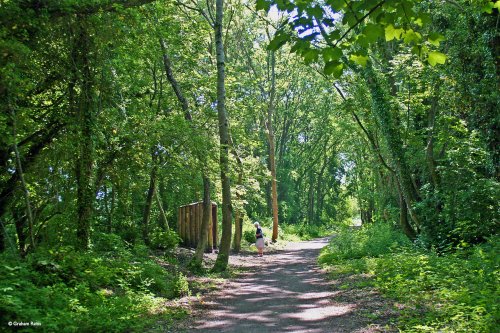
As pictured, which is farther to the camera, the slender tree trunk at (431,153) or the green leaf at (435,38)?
the slender tree trunk at (431,153)

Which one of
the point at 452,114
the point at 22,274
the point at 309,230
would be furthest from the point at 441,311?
the point at 309,230

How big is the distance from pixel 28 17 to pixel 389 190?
68.9 ft

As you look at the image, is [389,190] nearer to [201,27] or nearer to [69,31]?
[201,27]

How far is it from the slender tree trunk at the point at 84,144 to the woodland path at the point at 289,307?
11.6ft

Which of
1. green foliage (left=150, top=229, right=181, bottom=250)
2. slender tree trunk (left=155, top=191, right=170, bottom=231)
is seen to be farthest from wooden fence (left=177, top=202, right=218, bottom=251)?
green foliage (left=150, top=229, right=181, bottom=250)

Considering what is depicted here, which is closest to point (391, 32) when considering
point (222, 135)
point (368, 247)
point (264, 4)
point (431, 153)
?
point (264, 4)

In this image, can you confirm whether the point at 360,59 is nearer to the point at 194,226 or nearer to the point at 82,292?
the point at 82,292

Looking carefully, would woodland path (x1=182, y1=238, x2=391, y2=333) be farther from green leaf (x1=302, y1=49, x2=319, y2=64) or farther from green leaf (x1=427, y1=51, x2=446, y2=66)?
green leaf (x1=302, y1=49, x2=319, y2=64)

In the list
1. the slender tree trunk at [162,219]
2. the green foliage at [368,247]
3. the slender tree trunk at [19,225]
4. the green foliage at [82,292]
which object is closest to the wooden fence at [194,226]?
the slender tree trunk at [162,219]

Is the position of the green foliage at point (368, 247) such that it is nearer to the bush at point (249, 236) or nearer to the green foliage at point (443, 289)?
the green foliage at point (443, 289)

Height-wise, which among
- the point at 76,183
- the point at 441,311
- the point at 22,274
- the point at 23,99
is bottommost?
the point at 441,311

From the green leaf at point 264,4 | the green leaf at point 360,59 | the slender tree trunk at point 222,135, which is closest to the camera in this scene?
the green leaf at point 264,4

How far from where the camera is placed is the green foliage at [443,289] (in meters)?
5.11

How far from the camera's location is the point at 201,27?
13.8 metres
